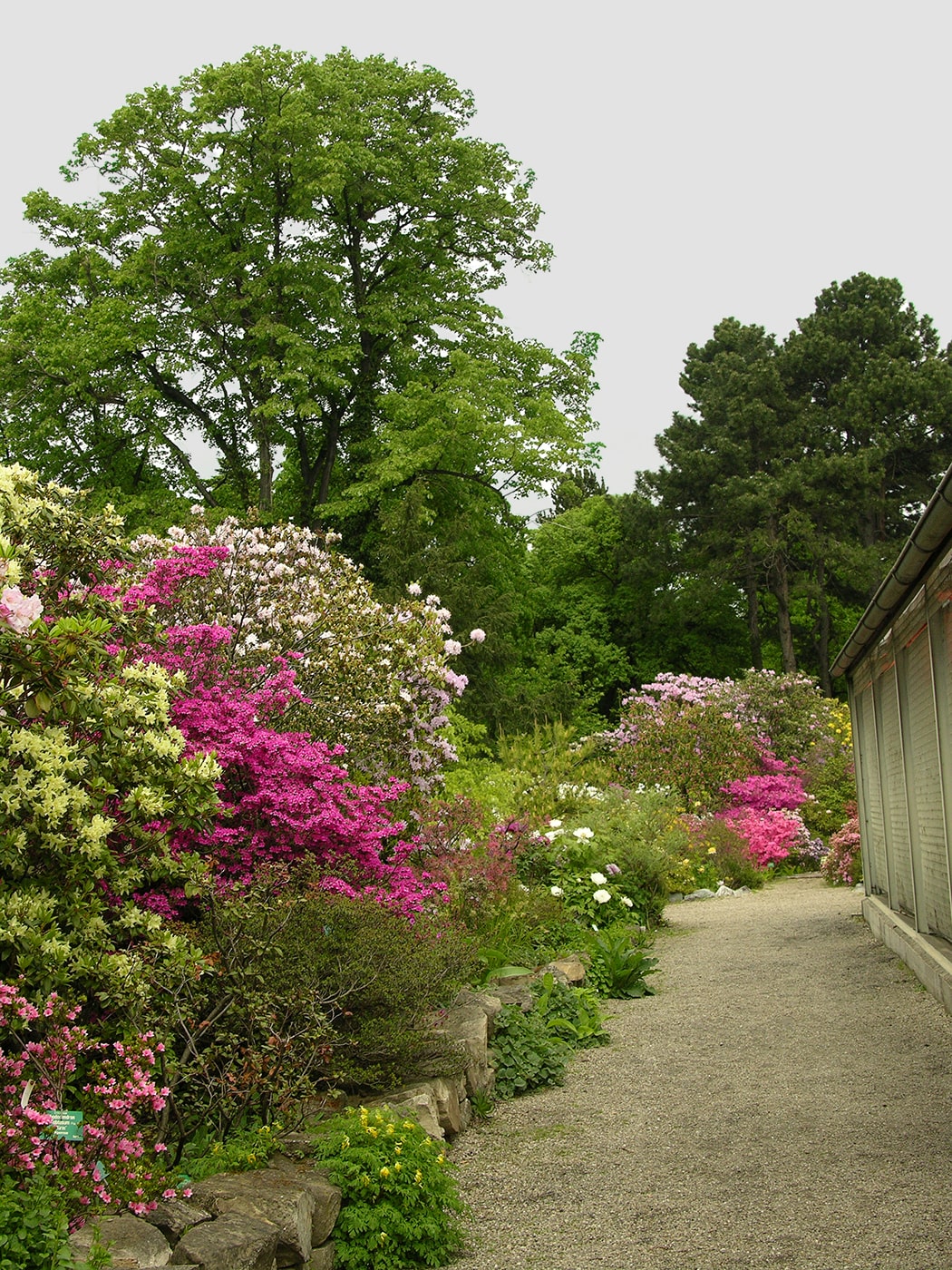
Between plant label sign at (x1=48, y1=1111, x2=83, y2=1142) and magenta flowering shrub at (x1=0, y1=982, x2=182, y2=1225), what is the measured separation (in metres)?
0.02

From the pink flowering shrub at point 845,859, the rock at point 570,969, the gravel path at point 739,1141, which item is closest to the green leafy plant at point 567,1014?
the gravel path at point 739,1141

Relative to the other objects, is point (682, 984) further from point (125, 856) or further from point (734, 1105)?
point (125, 856)

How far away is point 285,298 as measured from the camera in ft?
72.9

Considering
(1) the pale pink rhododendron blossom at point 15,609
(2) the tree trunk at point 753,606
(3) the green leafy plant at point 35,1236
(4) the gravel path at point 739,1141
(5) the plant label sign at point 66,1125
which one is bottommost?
(4) the gravel path at point 739,1141

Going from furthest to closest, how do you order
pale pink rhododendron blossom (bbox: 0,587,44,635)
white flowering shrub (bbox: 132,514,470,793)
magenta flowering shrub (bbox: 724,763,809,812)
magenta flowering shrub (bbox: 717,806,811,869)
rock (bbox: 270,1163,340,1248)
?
magenta flowering shrub (bbox: 724,763,809,812) < magenta flowering shrub (bbox: 717,806,811,869) < white flowering shrub (bbox: 132,514,470,793) < rock (bbox: 270,1163,340,1248) < pale pink rhododendron blossom (bbox: 0,587,44,635)

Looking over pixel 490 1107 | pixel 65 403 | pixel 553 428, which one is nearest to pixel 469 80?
pixel 553 428

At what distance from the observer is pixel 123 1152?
3.44 m

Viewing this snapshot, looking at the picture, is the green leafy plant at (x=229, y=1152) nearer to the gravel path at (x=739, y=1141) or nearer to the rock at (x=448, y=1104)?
the gravel path at (x=739, y=1141)

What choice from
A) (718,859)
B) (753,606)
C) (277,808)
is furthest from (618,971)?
(753,606)

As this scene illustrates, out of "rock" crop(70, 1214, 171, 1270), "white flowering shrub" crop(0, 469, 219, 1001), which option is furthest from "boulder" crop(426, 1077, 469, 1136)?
"rock" crop(70, 1214, 171, 1270)

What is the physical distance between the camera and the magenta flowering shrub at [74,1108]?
10.4 ft

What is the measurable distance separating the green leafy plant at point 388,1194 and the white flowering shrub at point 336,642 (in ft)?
10.6

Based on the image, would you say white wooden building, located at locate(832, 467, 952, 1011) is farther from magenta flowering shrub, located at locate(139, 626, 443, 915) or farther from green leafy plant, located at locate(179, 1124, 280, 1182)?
green leafy plant, located at locate(179, 1124, 280, 1182)

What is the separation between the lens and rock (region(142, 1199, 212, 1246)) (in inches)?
130
